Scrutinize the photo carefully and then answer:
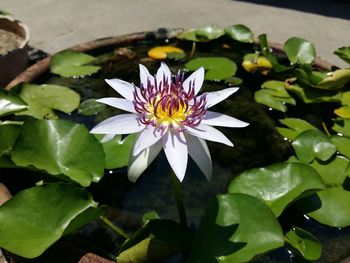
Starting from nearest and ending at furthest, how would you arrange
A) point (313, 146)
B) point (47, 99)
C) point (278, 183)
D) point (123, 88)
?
point (123, 88) → point (278, 183) → point (313, 146) → point (47, 99)

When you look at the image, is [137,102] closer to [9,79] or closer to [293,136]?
[293,136]

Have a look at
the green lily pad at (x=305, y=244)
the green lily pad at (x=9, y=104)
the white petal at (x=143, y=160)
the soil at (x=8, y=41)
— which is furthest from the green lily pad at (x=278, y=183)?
the soil at (x=8, y=41)

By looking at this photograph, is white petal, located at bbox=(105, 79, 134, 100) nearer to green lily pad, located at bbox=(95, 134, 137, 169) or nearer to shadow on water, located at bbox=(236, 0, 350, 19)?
green lily pad, located at bbox=(95, 134, 137, 169)

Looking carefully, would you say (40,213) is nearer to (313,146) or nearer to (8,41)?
(313,146)

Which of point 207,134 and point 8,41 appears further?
point 8,41

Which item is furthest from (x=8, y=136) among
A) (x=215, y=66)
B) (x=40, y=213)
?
(x=215, y=66)

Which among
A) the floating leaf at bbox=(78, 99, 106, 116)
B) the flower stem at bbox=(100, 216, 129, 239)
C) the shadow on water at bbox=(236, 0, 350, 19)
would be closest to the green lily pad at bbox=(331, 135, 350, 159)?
the flower stem at bbox=(100, 216, 129, 239)
